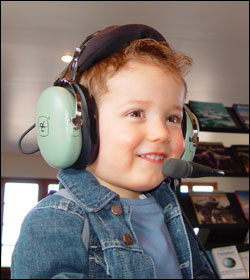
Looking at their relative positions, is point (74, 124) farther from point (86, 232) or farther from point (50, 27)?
point (50, 27)

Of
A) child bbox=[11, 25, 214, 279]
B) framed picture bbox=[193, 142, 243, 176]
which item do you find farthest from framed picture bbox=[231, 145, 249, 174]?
child bbox=[11, 25, 214, 279]

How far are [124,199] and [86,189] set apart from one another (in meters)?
0.10

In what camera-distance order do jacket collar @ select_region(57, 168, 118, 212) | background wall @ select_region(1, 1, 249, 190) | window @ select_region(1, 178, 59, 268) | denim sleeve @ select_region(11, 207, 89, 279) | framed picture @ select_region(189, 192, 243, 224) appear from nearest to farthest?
1. denim sleeve @ select_region(11, 207, 89, 279)
2. jacket collar @ select_region(57, 168, 118, 212)
3. framed picture @ select_region(189, 192, 243, 224)
4. background wall @ select_region(1, 1, 249, 190)
5. window @ select_region(1, 178, 59, 268)

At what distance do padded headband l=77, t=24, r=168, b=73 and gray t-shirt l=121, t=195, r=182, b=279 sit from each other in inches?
11.4

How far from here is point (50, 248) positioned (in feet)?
2.07

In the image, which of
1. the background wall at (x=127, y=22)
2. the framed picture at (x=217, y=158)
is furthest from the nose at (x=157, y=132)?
the background wall at (x=127, y=22)

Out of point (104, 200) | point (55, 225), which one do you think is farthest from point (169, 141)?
point (55, 225)

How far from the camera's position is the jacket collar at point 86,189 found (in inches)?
29.2

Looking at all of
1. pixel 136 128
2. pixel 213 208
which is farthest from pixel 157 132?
pixel 213 208

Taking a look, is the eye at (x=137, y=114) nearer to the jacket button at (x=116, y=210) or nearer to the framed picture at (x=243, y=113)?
the jacket button at (x=116, y=210)

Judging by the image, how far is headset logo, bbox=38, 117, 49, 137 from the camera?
2.63 ft

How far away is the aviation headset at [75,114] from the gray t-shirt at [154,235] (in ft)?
0.46

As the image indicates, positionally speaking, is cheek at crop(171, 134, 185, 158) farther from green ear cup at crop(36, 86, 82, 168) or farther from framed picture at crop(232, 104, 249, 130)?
framed picture at crop(232, 104, 249, 130)

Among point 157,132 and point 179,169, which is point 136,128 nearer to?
point 157,132
